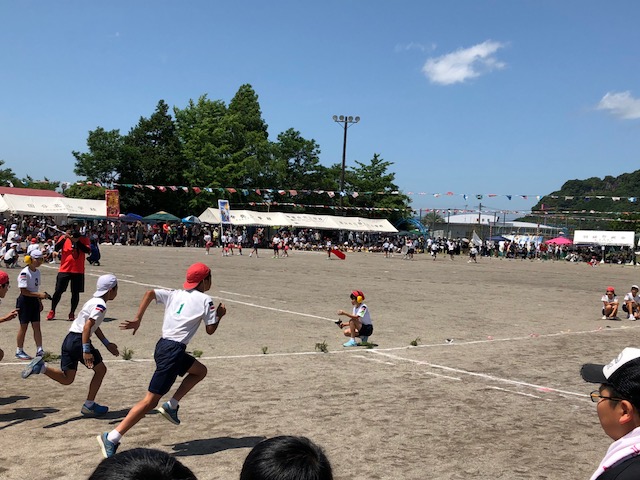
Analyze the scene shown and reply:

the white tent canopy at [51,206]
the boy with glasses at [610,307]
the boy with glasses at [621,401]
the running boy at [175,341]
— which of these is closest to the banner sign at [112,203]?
the white tent canopy at [51,206]

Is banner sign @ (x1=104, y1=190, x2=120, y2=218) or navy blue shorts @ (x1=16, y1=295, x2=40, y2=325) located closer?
navy blue shorts @ (x1=16, y1=295, x2=40, y2=325)

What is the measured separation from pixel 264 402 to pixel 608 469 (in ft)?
19.2

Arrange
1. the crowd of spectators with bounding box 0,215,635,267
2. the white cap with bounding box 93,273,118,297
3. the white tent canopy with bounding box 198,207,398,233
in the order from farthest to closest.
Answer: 1. the white tent canopy with bounding box 198,207,398,233
2. the crowd of spectators with bounding box 0,215,635,267
3. the white cap with bounding box 93,273,118,297

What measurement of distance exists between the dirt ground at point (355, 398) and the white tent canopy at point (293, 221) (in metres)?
40.7

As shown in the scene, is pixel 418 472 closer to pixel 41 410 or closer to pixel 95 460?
pixel 95 460

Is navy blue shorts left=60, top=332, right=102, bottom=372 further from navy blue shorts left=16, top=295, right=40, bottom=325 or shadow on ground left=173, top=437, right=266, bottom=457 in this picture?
navy blue shorts left=16, top=295, right=40, bottom=325

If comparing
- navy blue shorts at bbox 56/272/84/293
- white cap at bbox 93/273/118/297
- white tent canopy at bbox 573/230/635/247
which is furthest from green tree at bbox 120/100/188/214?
white cap at bbox 93/273/118/297

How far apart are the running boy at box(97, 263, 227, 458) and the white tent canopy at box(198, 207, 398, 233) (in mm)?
49839

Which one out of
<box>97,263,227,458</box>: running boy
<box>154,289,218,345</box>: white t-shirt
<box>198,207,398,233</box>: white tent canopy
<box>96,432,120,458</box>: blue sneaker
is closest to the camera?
<box>96,432,120,458</box>: blue sneaker

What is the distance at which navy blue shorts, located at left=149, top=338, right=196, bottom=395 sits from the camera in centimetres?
581

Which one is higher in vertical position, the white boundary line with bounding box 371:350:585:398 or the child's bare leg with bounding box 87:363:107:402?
the child's bare leg with bounding box 87:363:107:402

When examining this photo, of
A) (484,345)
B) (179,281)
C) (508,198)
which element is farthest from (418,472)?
(508,198)

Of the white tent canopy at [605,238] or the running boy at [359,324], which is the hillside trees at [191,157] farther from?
the running boy at [359,324]

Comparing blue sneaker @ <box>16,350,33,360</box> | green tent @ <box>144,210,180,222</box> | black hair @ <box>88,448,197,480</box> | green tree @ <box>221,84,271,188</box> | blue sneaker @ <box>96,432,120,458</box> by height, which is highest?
green tree @ <box>221,84,271,188</box>
